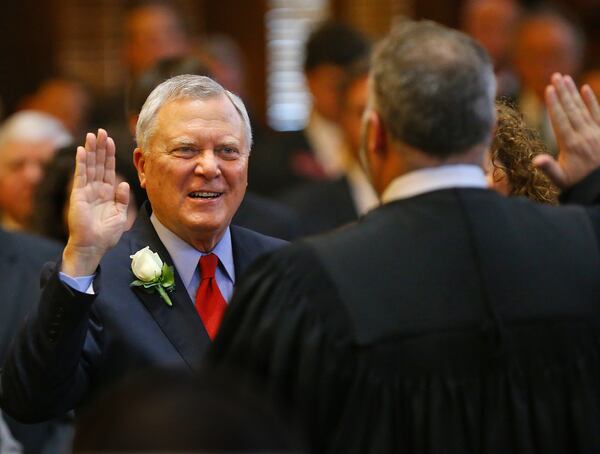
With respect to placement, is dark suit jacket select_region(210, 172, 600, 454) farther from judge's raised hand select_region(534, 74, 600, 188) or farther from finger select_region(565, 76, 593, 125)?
finger select_region(565, 76, 593, 125)

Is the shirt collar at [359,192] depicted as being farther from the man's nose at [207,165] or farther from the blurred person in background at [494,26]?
the man's nose at [207,165]

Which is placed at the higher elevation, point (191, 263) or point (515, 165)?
point (515, 165)

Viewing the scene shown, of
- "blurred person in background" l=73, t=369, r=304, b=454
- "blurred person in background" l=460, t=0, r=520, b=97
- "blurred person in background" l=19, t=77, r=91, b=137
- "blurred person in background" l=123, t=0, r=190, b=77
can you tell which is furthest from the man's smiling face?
"blurred person in background" l=19, t=77, r=91, b=137

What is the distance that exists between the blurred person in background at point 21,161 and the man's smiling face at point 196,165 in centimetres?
348

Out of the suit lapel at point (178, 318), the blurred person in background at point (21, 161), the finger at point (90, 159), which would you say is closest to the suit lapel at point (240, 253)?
the suit lapel at point (178, 318)

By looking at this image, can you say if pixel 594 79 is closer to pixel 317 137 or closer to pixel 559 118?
pixel 317 137

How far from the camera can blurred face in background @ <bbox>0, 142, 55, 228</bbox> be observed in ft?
24.7

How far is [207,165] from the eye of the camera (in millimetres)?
4047

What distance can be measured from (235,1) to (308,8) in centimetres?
58

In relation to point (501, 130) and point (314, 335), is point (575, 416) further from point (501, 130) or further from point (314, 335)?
point (501, 130)

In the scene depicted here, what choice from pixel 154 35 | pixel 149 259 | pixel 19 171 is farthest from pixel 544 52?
pixel 149 259

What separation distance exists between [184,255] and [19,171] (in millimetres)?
3673

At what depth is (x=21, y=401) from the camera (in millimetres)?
3850

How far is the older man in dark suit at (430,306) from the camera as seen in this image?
10.5ft
